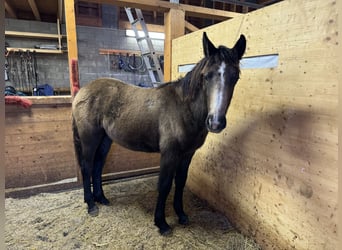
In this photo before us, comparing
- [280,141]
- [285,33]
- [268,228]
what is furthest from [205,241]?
[285,33]

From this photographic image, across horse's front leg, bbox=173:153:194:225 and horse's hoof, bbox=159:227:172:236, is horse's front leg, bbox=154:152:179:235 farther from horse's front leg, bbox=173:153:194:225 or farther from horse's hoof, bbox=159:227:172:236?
horse's front leg, bbox=173:153:194:225

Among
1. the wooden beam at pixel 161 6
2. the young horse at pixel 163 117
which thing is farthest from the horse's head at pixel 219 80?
the wooden beam at pixel 161 6

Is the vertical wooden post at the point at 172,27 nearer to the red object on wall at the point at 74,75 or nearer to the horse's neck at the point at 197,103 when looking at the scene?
the red object on wall at the point at 74,75

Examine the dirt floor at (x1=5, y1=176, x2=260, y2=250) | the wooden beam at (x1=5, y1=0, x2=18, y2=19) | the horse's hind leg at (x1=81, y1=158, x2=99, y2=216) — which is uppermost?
the wooden beam at (x1=5, y1=0, x2=18, y2=19)

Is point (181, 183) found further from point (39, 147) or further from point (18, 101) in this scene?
point (18, 101)

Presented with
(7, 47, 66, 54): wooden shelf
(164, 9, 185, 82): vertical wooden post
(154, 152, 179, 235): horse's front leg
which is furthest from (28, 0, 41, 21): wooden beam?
(154, 152, 179, 235): horse's front leg

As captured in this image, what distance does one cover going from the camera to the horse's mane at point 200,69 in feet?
4.37

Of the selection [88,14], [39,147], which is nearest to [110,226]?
[39,147]

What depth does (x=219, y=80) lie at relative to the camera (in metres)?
1.30

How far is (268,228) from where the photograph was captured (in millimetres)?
1580

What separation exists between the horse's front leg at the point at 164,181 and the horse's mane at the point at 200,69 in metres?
0.45

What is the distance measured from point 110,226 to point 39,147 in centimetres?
115

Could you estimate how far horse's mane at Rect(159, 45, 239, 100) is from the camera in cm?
133

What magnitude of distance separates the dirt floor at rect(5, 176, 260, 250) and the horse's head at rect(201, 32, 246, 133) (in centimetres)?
96
